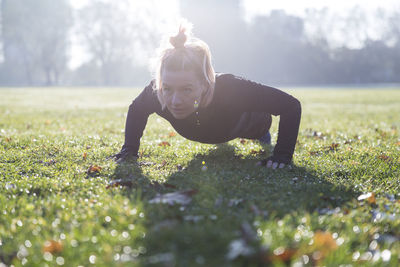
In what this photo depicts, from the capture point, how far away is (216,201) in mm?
2797

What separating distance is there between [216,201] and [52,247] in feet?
4.13

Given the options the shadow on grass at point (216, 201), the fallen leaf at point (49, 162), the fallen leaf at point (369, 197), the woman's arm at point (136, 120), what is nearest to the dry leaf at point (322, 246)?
the shadow on grass at point (216, 201)

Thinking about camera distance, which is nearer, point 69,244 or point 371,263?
point 371,263

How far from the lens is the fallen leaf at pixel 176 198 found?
2.73 metres

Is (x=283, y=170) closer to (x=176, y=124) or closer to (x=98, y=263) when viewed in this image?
(x=176, y=124)

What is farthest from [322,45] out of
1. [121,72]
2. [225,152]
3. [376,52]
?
[225,152]

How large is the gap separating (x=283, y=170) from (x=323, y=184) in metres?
0.54

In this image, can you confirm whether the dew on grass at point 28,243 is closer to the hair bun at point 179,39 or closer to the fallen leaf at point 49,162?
the fallen leaf at point 49,162

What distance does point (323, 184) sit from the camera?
3.33m

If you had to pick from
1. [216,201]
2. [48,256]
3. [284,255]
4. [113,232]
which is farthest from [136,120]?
[284,255]

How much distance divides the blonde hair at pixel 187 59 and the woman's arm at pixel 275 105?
1.09 feet

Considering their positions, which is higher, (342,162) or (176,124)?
(176,124)

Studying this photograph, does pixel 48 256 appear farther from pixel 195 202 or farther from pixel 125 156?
pixel 125 156

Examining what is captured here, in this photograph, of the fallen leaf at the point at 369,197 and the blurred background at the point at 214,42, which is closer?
the fallen leaf at the point at 369,197
